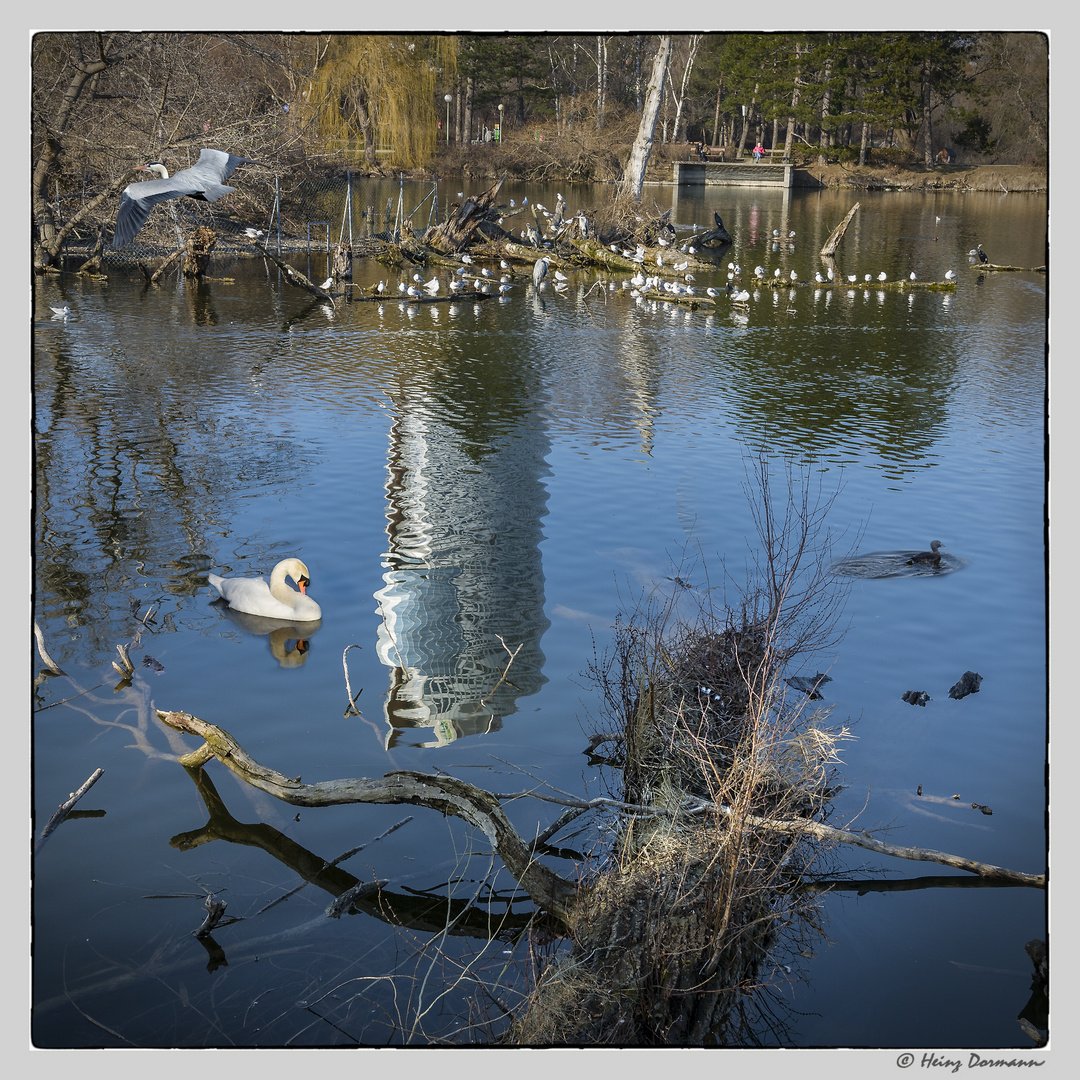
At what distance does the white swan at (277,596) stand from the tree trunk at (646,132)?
60.1 ft

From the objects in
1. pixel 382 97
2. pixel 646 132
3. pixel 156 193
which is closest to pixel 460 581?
pixel 156 193

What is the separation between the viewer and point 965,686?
6266 millimetres

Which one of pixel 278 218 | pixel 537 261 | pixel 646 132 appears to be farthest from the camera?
pixel 646 132

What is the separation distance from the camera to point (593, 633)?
270 inches

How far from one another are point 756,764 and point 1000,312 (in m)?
15.3

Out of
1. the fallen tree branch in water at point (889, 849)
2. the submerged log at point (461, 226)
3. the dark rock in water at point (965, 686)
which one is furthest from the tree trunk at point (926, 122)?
the submerged log at point (461, 226)

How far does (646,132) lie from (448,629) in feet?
65.3

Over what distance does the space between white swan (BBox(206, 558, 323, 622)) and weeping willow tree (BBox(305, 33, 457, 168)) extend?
9227 millimetres

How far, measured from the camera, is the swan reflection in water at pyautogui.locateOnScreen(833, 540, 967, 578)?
778cm

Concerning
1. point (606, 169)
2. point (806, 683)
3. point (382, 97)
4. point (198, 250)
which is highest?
point (606, 169)

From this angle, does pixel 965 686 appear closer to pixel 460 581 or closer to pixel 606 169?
pixel 460 581

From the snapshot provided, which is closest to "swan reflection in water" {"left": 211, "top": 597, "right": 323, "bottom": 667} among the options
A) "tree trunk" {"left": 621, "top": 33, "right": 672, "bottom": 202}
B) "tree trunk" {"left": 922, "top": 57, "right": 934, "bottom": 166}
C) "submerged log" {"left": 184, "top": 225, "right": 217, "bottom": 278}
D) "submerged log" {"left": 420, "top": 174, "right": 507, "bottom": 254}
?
"tree trunk" {"left": 922, "top": 57, "right": 934, "bottom": 166}

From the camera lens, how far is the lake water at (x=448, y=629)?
4.26m

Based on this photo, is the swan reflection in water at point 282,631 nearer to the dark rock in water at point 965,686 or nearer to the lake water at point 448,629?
the lake water at point 448,629
